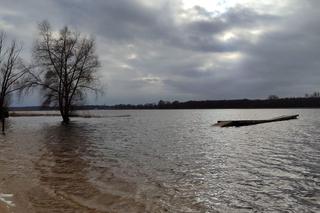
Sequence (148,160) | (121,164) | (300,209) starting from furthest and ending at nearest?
(148,160)
(121,164)
(300,209)

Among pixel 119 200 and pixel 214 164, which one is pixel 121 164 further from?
pixel 119 200

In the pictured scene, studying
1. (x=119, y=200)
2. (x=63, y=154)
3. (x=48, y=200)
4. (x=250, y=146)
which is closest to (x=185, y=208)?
(x=119, y=200)

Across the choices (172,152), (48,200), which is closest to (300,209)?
(48,200)

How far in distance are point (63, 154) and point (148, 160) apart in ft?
16.2

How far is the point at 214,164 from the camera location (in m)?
17.9

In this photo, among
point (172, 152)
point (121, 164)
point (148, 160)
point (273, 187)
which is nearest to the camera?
point (273, 187)

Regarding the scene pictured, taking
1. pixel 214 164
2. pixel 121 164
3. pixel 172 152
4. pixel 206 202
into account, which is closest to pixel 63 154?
pixel 121 164

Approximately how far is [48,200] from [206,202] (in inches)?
167

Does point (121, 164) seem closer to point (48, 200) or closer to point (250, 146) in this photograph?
point (48, 200)

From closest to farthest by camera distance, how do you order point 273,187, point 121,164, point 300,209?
point 300,209 < point 273,187 < point 121,164

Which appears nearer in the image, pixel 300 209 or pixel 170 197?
pixel 300 209

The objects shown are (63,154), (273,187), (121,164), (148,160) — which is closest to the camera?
(273,187)

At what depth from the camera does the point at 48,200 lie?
10.2 m

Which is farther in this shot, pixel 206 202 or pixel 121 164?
pixel 121 164
